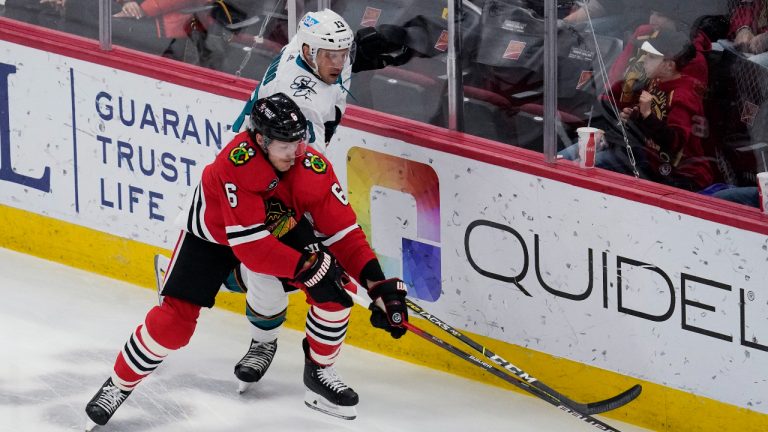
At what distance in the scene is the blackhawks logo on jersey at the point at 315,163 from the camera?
4750 millimetres

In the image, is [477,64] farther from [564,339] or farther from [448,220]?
[564,339]

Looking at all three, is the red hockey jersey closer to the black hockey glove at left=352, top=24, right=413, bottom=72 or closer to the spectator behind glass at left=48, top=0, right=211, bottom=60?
the black hockey glove at left=352, top=24, right=413, bottom=72

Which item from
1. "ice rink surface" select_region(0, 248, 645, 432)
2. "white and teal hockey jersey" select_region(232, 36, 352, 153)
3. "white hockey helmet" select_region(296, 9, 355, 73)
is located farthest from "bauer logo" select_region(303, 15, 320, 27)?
"ice rink surface" select_region(0, 248, 645, 432)

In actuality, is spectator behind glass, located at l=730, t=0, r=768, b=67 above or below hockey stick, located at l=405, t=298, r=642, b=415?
above

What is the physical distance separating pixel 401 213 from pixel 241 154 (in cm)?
84

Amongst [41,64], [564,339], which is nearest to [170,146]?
[41,64]

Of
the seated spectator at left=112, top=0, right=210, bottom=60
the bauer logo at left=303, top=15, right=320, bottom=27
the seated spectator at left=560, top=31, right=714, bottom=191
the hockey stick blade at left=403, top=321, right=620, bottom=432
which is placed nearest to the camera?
the hockey stick blade at left=403, top=321, right=620, bottom=432

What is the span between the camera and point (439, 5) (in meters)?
5.23

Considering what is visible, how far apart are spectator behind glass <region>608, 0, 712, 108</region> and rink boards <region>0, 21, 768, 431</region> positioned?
260mm

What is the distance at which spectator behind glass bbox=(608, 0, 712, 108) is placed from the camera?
475 cm

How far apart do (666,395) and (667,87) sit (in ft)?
2.91

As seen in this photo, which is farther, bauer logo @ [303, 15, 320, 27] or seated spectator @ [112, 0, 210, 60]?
seated spectator @ [112, 0, 210, 60]

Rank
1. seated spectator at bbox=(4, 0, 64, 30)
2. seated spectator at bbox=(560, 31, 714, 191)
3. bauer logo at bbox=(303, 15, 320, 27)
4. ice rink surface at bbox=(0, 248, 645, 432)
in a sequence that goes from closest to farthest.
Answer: seated spectator at bbox=(560, 31, 714, 191) → bauer logo at bbox=(303, 15, 320, 27) → ice rink surface at bbox=(0, 248, 645, 432) → seated spectator at bbox=(4, 0, 64, 30)

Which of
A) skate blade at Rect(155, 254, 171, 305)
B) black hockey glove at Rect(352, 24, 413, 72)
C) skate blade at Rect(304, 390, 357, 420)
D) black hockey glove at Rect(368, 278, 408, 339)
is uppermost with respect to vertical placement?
black hockey glove at Rect(352, 24, 413, 72)
